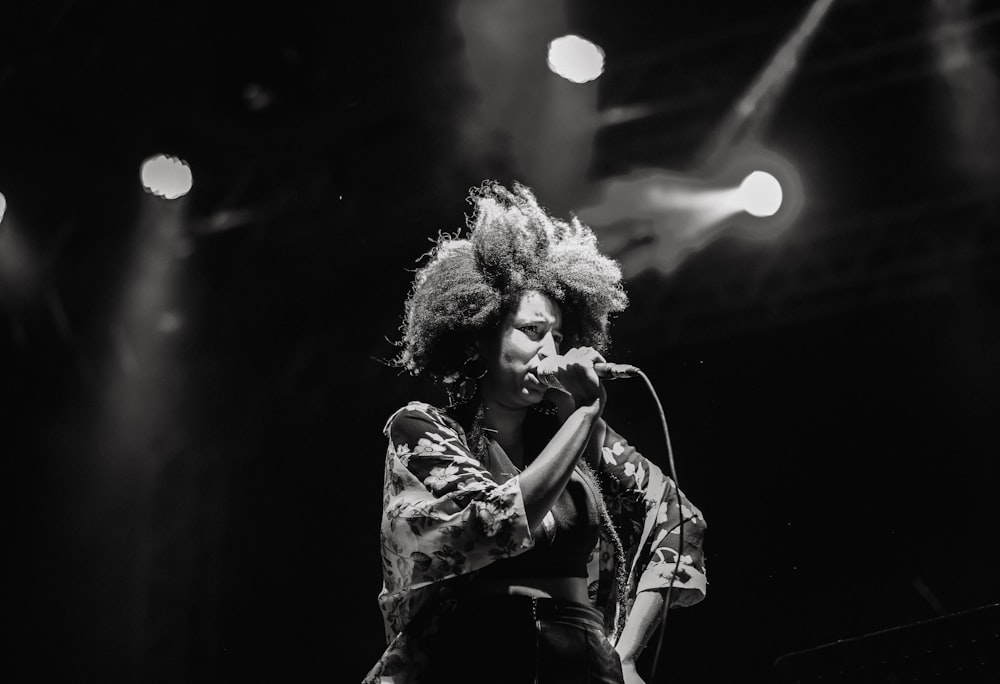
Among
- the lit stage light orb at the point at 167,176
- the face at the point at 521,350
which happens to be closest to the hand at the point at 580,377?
the face at the point at 521,350

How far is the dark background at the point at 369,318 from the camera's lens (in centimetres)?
312

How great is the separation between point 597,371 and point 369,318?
235 cm

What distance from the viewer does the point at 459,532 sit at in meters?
1.55

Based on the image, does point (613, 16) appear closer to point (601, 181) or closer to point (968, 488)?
point (601, 181)

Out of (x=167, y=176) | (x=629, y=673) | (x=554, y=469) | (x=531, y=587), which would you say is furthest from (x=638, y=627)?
(x=167, y=176)

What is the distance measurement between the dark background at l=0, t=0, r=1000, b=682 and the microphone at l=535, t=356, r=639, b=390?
138 cm

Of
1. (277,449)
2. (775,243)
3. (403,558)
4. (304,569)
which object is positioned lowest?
(403,558)

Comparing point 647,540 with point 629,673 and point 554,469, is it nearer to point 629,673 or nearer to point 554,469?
point 629,673

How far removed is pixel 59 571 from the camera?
3.96 metres

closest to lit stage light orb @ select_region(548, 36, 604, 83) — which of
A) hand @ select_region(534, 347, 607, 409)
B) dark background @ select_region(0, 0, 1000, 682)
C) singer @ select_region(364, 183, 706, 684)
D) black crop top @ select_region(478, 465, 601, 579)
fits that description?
dark background @ select_region(0, 0, 1000, 682)

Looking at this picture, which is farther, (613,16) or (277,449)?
(277,449)

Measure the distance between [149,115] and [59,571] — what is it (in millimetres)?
2206

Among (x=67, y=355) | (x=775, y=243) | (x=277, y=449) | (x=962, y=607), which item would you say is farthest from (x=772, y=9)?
(x=67, y=355)

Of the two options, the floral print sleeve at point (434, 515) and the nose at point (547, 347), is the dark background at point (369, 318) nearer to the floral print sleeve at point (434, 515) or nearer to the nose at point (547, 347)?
the nose at point (547, 347)
